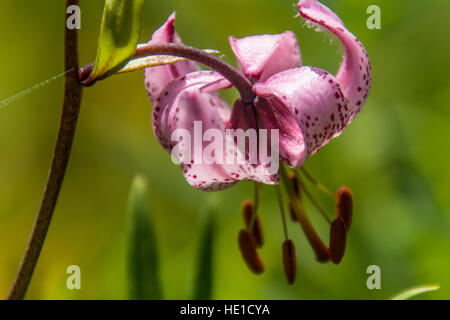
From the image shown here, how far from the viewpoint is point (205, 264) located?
1328mm

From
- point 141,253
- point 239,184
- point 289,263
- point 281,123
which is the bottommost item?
point 289,263

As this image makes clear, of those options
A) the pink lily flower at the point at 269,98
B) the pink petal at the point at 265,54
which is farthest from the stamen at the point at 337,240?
the pink petal at the point at 265,54

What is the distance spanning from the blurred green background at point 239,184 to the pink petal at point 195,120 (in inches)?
20.0

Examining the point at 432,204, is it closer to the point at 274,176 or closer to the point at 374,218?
the point at 374,218

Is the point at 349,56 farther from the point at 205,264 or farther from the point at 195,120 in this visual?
the point at 205,264

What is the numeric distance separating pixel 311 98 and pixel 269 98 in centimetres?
15

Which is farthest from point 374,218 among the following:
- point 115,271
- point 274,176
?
point 274,176

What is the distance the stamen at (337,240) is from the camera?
92 cm

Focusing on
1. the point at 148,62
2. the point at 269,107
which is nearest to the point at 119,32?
the point at 148,62

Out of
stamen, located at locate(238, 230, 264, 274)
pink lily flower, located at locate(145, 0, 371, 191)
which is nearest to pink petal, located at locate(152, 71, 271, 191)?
pink lily flower, located at locate(145, 0, 371, 191)

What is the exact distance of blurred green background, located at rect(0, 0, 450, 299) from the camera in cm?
175

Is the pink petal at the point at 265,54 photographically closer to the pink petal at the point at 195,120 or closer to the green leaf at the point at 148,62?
the pink petal at the point at 195,120

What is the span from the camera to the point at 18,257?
2.09 meters
